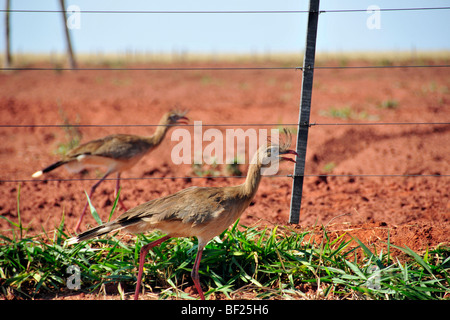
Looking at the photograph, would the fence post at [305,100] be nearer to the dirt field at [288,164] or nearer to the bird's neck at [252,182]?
the dirt field at [288,164]

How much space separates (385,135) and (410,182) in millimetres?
2110

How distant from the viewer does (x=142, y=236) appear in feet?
11.8

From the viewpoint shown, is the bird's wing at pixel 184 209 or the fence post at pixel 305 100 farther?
the fence post at pixel 305 100

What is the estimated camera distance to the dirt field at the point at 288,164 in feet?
14.9

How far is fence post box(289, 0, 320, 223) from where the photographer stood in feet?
12.0

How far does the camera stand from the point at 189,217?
3018 mm

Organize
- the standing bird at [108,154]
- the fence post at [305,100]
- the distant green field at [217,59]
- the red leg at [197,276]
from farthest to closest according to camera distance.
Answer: the distant green field at [217,59] < the standing bird at [108,154] < the fence post at [305,100] < the red leg at [197,276]

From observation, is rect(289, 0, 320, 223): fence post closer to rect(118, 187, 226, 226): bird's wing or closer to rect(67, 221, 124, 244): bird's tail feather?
rect(118, 187, 226, 226): bird's wing

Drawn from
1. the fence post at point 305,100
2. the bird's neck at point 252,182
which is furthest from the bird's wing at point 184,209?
the fence post at point 305,100

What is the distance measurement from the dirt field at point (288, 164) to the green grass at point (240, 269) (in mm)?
380

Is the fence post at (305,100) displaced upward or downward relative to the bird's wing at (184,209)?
upward

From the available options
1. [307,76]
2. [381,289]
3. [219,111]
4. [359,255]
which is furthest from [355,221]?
[219,111]
